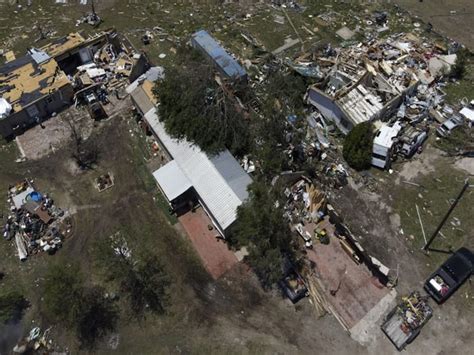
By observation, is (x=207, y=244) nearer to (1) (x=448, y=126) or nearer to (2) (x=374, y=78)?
(2) (x=374, y=78)

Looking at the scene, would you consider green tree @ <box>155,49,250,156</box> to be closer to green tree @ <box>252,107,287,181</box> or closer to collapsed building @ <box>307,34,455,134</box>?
green tree @ <box>252,107,287,181</box>

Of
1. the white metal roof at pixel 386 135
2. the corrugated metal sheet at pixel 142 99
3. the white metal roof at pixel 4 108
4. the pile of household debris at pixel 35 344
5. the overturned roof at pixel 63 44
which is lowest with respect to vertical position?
the pile of household debris at pixel 35 344

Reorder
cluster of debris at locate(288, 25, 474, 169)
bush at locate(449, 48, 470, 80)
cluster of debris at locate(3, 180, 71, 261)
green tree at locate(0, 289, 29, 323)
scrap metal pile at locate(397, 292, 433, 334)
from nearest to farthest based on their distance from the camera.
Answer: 1. scrap metal pile at locate(397, 292, 433, 334)
2. green tree at locate(0, 289, 29, 323)
3. cluster of debris at locate(3, 180, 71, 261)
4. cluster of debris at locate(288, 25, 474, 169)
5. bush at locate(449, 48, 470, 80)

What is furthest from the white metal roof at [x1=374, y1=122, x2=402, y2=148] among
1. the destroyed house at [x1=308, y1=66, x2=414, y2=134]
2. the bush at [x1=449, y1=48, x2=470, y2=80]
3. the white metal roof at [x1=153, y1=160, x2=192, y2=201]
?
the white metal roof at [x1=153, y1=160, x2=192, y2=201]

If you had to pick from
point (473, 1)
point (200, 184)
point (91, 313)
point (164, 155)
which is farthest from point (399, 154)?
point (473, 1)

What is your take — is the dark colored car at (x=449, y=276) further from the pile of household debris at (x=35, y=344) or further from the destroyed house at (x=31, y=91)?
the destroyed house at (x=31, y=91)

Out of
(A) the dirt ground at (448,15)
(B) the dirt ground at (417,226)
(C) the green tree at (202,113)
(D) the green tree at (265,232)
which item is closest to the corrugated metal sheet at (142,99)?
(C) the green tree at (202,113)

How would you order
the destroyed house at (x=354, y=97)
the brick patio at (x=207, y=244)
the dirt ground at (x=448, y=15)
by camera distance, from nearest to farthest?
the brick patio at (x=207, y=244)
the destroyed house at (x=354, y=97)
the dirt ground at (x=448, y=15)
